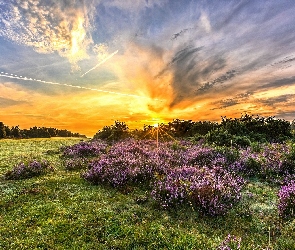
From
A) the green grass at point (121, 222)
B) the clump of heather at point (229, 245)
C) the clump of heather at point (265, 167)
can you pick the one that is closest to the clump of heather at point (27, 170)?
the green grass at point (121, 222)

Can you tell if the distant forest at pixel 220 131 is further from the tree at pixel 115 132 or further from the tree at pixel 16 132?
the tree at pixel 16 132

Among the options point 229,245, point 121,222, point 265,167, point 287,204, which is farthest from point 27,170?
point 265,167

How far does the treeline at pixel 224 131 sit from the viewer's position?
2150 centimetres

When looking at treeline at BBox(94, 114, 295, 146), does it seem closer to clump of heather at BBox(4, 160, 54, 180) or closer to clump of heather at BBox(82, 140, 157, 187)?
clump of heather at BBox(82, 140, 157, 187)

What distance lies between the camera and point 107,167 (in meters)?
12.1

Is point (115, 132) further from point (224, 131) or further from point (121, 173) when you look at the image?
point (121, 173)

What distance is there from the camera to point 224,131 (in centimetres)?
2331

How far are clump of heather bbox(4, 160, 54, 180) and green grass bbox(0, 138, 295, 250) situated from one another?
2230 millimetres

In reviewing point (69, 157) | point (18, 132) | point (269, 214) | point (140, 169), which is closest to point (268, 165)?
point (269, 214)

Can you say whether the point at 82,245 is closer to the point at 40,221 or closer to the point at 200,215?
the point at 40,221

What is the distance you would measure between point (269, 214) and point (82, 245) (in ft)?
18.5

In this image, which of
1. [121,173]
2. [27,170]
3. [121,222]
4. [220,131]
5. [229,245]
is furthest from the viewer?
[220,131]

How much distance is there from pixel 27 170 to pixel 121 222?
7854 mm

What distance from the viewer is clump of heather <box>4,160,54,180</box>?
12438mm
